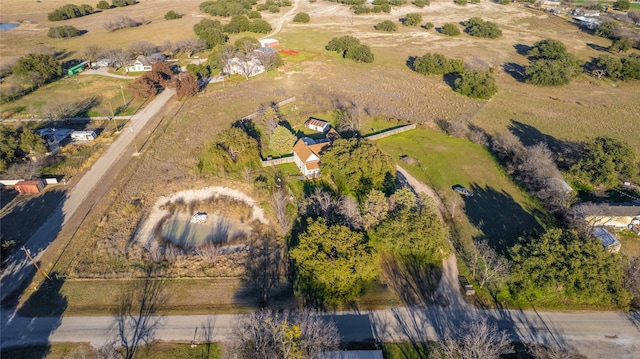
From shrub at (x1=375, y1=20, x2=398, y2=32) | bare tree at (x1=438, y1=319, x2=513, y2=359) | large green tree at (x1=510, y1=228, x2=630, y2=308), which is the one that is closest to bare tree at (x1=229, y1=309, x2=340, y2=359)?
bare tree at (x1=438, y1=319, x2=513, y2=359)

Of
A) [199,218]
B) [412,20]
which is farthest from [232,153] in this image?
[412,20]

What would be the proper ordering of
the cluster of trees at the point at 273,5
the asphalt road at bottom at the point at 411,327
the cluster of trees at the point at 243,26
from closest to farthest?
the asphalt road at bottom at the point at 411,327 < the cluster of trees at the point at 243,26 < the cluster of trees at the point at 273,5

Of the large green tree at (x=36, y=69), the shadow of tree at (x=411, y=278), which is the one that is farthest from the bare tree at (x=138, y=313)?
the large green tree at (x=36, y=69)

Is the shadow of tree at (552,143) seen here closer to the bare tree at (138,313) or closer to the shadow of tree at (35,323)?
the bare tree at (138,313)

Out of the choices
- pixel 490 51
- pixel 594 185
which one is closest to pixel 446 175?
pixel 594 185

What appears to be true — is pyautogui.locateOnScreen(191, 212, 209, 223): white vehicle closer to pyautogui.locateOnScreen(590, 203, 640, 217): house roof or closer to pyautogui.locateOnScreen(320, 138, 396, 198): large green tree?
pyautogui.locateOnScreen(320, 138, 396, 198): large green tree

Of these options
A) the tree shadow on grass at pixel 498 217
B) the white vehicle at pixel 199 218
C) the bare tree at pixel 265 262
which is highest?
the white vehicle at pixel 199 218

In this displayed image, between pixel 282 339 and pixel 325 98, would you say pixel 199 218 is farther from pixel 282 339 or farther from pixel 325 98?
pixel 325 98

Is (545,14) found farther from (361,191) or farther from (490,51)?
(361,191)
